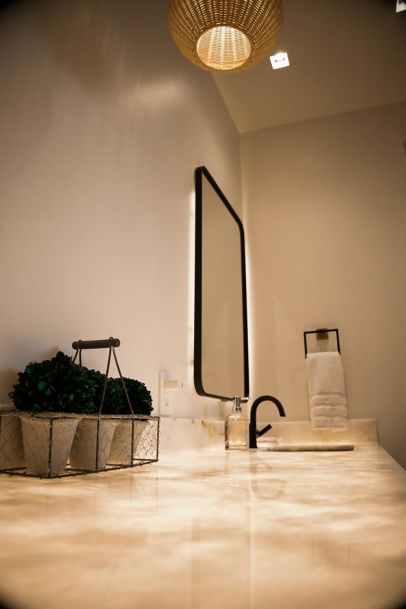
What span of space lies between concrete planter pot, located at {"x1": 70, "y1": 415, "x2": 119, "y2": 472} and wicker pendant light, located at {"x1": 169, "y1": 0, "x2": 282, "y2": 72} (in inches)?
46.8

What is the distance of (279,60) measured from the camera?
2.43m

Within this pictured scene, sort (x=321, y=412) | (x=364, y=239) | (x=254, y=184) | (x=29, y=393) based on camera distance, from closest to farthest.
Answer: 1. (x=29, y=393)
2. (x=321, y=412)
3. (x=364, y=239)
4. (x=254, y=184)

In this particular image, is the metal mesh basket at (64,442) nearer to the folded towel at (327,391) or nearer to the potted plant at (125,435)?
the potted plant at (125,435)

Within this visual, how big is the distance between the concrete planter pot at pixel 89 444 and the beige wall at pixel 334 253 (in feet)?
6.24

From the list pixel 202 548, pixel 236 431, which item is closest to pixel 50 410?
pixel 202 548

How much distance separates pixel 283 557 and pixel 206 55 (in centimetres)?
Result: 155

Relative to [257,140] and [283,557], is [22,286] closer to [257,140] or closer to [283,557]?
[283,557]

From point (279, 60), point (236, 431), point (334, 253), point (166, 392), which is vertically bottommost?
point (236, 431)

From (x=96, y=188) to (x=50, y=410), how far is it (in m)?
0.68

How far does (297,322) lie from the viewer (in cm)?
266

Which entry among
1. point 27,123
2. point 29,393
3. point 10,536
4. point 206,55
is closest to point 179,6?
point 206,55

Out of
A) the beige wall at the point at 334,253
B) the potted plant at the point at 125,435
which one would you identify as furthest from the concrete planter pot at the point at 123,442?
the beige wall at the point at 334,253

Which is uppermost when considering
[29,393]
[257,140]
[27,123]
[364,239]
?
[257,140]

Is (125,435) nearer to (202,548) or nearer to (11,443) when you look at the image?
(11,443)
